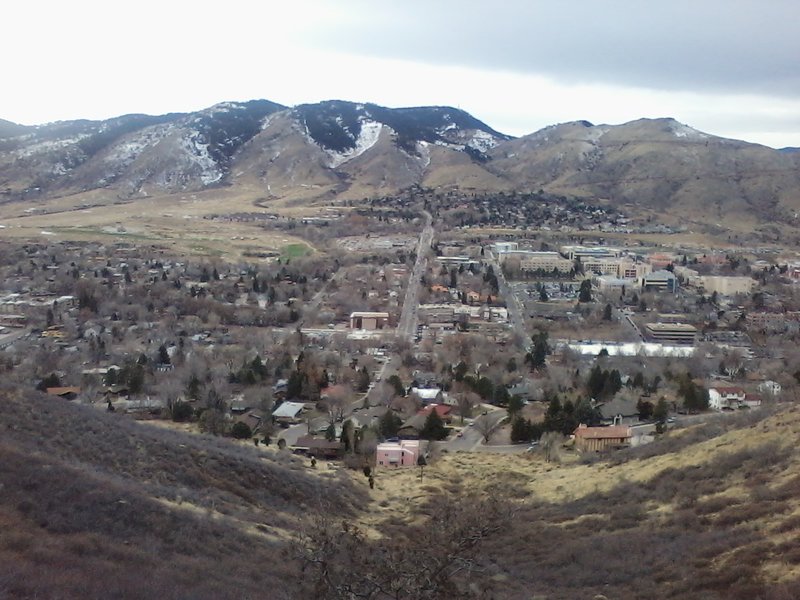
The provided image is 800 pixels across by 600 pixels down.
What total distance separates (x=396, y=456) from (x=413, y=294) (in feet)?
99.7

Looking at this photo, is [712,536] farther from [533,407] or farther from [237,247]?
[237,247]

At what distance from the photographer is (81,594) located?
665cm

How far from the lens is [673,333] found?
128 ft

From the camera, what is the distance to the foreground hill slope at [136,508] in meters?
7.49

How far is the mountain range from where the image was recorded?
11019 cm

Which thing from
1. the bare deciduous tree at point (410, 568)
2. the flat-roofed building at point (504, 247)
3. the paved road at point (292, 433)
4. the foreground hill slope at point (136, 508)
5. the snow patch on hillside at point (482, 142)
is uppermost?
the snow patch on hillside at point (482, 142)

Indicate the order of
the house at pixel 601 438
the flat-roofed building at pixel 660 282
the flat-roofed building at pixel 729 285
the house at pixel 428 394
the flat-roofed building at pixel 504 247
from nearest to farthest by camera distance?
1. the house at pixel 601 438
2. the house at pixel 428 394
3. the flat-roofed building at pixel 729 285
4. the flat-roofed building at pixel 660 282
5. the flat-roofed building at pixel 504 247

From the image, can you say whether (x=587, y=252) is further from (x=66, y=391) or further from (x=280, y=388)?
(x=66, y=391)

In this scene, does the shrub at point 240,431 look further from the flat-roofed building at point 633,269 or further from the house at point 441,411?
the flat-roofed building at point 633,269

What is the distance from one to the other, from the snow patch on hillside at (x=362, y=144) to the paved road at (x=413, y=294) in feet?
212

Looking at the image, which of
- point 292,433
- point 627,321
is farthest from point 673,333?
point 292,433

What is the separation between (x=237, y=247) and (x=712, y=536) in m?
60.5

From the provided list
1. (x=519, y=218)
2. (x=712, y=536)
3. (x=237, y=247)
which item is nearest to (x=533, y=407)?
(x=712, y=536)

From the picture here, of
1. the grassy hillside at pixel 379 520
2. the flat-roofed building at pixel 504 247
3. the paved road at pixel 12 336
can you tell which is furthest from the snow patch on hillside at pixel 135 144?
the grassy hillside at pixel 379 520
